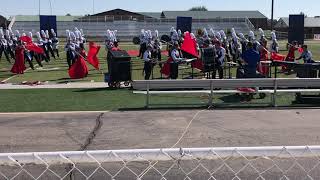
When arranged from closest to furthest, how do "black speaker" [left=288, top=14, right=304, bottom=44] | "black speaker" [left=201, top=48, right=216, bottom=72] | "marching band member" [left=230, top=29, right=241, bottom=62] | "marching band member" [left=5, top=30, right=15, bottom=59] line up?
"black speaker" [left=201, top=48, right=216, bottom=72] → "marching band member" [left=230, top=29, right=241, bottom=62] → "marching band member" [left=5, top=30, right=15, bottom=59] → "black speaker" [left=288, top=14, right=304, bottom=44]

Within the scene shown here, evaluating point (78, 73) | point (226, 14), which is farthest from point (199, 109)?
point (226, 14)

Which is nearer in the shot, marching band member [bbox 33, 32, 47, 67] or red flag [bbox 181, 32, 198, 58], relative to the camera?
red flag [bbox 181, 32, 198, 58]

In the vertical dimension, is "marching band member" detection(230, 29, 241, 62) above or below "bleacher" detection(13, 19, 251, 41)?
below

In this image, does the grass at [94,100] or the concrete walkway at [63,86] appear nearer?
the grass at [94,100]

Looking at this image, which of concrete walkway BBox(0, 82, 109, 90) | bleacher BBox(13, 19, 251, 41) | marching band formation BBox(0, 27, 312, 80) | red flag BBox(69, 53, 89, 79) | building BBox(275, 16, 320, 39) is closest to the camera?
marching band formation BBox(0, 27, 312, 80)

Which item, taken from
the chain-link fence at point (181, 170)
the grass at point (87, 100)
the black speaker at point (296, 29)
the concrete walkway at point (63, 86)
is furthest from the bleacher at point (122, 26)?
the chain-link fence at point (181, 170)

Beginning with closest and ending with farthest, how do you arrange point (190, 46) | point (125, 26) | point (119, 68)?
1. point (119, 68)
2. point (190, 46)
3. point (125, 26)

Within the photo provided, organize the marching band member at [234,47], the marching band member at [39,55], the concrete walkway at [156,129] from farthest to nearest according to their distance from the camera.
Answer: the marching band member at [39,55]
the marching band member at [234,47]
the concrete walkway at [156,129]

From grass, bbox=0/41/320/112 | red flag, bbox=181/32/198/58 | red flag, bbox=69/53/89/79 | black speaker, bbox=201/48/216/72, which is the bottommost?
grass, bbox=0/41/320/112

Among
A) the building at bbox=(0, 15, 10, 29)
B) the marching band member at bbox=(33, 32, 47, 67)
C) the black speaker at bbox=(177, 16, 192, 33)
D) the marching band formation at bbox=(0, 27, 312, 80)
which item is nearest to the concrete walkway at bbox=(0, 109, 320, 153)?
the marching band formation at bbox=(0, 27, 312, 80)

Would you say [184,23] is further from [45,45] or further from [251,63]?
[251,63]

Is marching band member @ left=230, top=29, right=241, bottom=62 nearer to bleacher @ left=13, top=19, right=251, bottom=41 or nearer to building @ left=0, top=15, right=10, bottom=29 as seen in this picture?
building @ left=0, top=15, right=10, bottom=29

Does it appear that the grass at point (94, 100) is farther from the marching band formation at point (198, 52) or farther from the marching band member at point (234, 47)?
the marching band member at point (234, 47)

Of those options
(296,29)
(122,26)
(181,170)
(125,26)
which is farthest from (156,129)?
(125,26)
